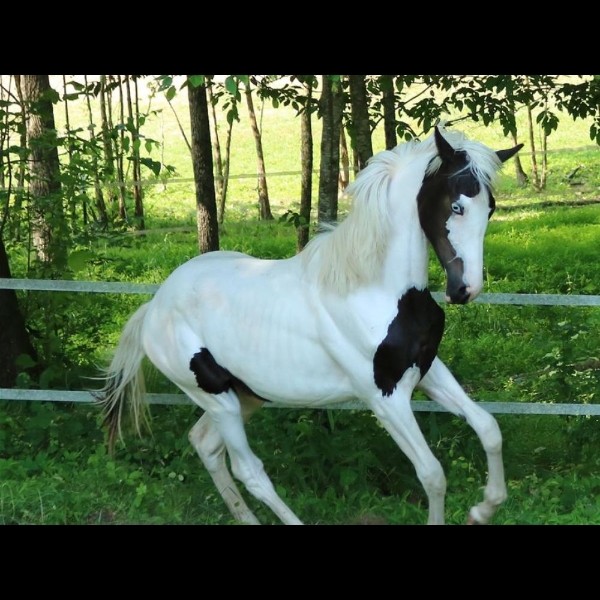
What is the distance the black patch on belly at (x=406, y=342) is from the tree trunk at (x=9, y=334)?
313cm

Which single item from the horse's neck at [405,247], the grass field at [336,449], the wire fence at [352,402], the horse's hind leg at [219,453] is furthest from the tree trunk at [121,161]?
the horse's neck at [405,247]

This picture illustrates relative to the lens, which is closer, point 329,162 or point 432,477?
point 432,477

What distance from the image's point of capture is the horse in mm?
4082

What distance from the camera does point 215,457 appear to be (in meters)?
5.13

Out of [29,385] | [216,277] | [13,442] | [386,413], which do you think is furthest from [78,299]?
[386,413]

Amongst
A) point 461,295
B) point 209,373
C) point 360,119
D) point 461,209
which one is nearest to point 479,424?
point 461,295

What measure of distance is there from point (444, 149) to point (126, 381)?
2.23 m

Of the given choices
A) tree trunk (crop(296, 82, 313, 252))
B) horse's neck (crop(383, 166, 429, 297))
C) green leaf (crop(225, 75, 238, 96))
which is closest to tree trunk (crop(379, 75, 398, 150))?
tree trunk (crop(296, 82, 313, 252))

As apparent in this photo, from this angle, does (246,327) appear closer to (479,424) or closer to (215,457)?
(215,457)

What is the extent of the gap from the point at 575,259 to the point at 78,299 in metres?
5.34

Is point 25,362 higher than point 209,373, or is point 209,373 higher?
point 209,373

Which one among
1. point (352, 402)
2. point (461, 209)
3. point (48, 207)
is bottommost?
point (352, 402)

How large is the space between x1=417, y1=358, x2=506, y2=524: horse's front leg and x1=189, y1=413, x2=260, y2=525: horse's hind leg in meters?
1.20

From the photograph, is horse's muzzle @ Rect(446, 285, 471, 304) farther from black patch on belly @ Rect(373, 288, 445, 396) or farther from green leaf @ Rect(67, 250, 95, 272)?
green leaf @ Rect(67, 250, 95, 272)
